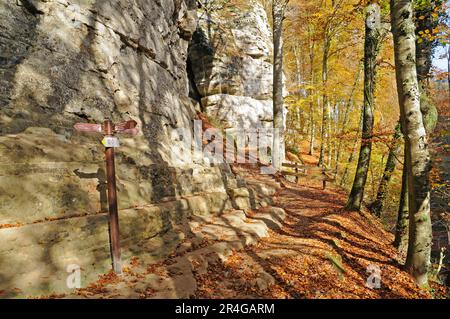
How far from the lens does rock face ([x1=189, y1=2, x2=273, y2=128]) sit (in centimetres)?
1930

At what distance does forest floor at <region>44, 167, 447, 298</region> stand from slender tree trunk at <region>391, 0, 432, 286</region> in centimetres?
90

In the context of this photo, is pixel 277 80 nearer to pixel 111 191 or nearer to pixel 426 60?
pixel 426 60

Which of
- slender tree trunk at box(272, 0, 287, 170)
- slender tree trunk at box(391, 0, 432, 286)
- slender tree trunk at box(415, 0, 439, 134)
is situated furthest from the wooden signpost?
slender tree trunk at box(272, 0, 287, 170)

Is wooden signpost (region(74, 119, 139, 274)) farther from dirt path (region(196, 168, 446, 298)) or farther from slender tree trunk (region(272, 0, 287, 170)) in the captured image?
slender tree trunk (region(272, 0, 287, 170))

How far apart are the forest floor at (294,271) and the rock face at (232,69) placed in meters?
11.5

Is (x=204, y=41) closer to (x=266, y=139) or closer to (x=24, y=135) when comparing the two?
(x=266, y=139)

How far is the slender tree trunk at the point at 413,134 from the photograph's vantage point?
5.76m
